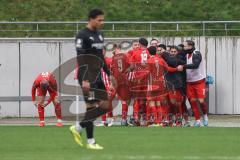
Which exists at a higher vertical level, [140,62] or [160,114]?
[140,62]

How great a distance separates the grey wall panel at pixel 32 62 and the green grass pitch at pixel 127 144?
8272 mm

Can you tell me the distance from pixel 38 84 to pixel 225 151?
33.1 ft

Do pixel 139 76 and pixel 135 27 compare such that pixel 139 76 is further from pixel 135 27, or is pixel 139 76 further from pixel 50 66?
pixel 135 27

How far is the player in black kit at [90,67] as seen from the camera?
47.9ft

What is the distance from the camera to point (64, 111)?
2773 centimetres

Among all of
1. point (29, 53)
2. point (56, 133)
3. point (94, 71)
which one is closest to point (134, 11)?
point (29, 53)

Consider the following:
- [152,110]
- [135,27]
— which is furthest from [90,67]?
[135,27]

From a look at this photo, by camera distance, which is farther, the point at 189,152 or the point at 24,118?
the point at 24,118

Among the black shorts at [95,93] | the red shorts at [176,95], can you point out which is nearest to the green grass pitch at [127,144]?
the black shorts at [95,93]

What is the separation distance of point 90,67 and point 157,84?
26.0 ft

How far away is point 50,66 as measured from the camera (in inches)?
1116

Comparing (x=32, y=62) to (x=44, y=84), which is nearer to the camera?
(x=44, y=84)

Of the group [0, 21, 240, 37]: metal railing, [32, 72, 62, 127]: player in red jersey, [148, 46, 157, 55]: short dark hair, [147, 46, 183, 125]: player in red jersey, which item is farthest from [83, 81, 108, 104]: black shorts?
[0, 21, 240, 37]: metal railing

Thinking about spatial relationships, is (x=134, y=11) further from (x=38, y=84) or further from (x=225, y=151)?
(x=225, y=151)
